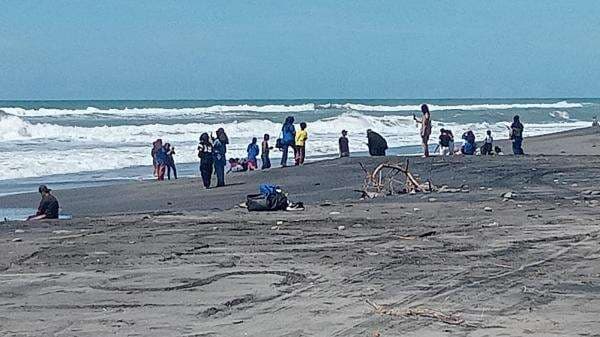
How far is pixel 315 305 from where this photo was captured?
8.48m

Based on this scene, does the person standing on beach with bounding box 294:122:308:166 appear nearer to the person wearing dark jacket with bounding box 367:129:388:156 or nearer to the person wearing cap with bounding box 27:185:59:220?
the person wearing dark jacket with bounding box 367:129:388:156

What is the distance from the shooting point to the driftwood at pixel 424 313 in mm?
7699

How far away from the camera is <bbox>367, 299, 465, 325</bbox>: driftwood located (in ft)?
25.3

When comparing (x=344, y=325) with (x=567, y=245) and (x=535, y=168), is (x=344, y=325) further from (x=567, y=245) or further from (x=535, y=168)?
(x=535, y=168)

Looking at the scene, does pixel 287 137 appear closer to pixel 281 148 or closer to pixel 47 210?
pixel 281 148

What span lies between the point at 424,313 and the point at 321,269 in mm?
2572

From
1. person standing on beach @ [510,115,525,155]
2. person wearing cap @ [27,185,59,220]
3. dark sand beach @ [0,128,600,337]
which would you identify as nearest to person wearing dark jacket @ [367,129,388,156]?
person standing on beach @ [510,115,525,155]

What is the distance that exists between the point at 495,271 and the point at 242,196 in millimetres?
11461

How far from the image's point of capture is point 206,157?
74.1 feet

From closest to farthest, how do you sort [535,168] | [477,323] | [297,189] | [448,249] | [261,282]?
[477,323] → [261,282] → [448,249] → [297,189] → [535,168]

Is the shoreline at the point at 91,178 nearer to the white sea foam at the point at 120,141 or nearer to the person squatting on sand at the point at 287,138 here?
the white sea foam at the point at 120,141

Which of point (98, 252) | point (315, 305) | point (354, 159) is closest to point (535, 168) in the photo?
point (354, 159)

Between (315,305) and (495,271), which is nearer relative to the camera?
(315,305)

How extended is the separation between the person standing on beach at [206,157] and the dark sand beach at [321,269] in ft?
9.10
